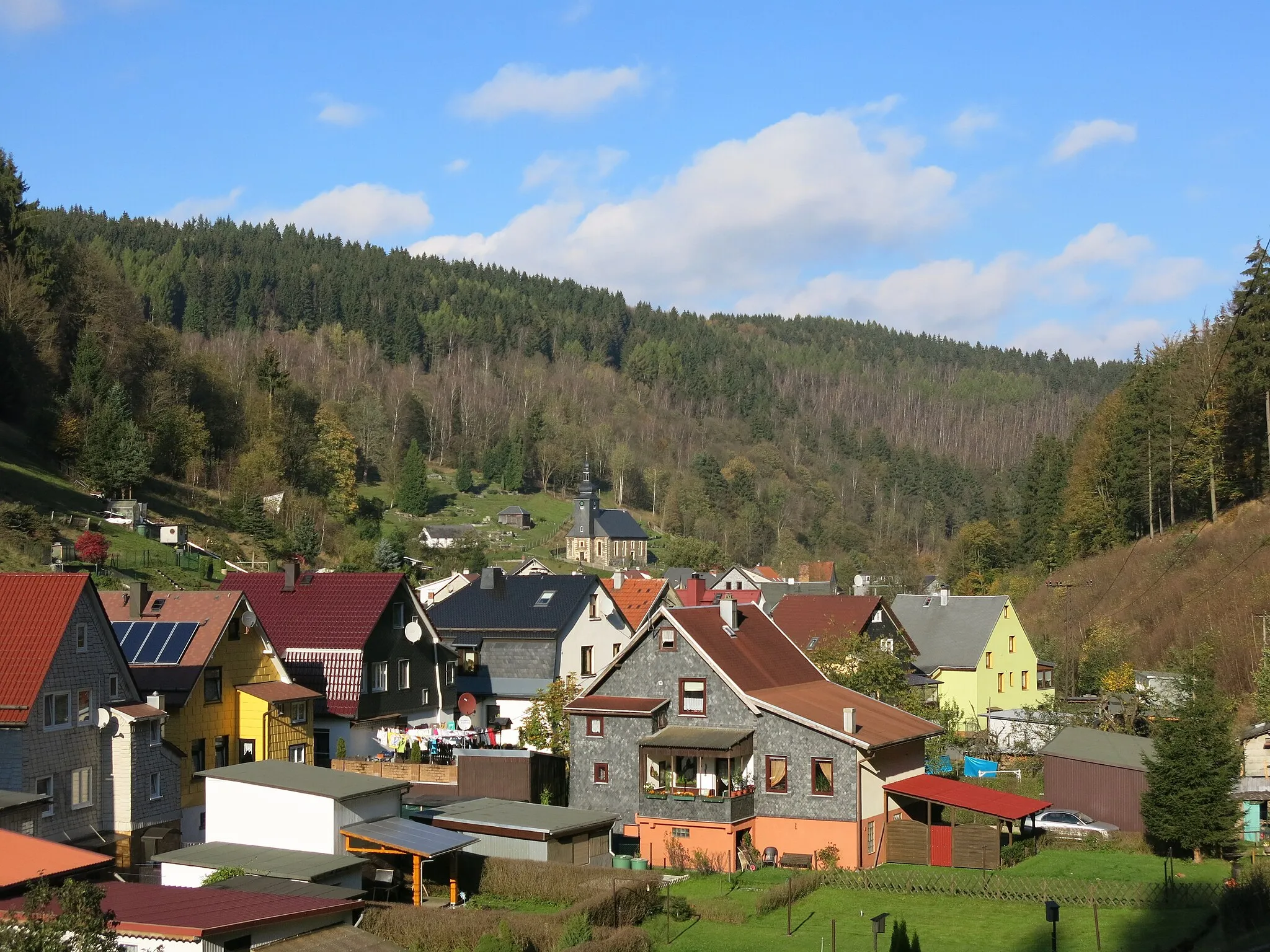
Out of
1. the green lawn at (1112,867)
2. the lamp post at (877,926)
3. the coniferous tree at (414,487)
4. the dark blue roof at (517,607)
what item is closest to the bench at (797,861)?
the green lawn at (1112,867)

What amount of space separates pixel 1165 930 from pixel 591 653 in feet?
104

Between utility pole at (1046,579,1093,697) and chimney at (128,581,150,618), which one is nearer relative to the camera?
chimney at (128,581,150,618)

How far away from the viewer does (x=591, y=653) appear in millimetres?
55312

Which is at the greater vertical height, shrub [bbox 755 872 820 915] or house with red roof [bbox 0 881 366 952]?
house with red roof [bbox 0 881 366 952]

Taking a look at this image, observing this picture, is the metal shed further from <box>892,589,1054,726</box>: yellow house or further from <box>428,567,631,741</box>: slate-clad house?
<box>892,589,1054,726</box>: yellow house

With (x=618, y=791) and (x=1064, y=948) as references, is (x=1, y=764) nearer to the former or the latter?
(x=618, y=791)

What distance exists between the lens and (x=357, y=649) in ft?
147

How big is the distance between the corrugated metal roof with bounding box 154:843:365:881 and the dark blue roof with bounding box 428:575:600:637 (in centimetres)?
2425

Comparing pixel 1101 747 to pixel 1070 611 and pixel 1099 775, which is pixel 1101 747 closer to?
pixel 1099 775

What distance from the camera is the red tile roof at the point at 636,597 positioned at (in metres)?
61.2

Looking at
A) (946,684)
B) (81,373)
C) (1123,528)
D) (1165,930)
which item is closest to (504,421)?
(81,373)

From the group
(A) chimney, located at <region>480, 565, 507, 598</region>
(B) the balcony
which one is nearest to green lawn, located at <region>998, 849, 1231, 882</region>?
(B) the balcony

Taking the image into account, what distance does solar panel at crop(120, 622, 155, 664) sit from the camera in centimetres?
3784

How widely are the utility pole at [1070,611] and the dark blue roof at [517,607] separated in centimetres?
2257
